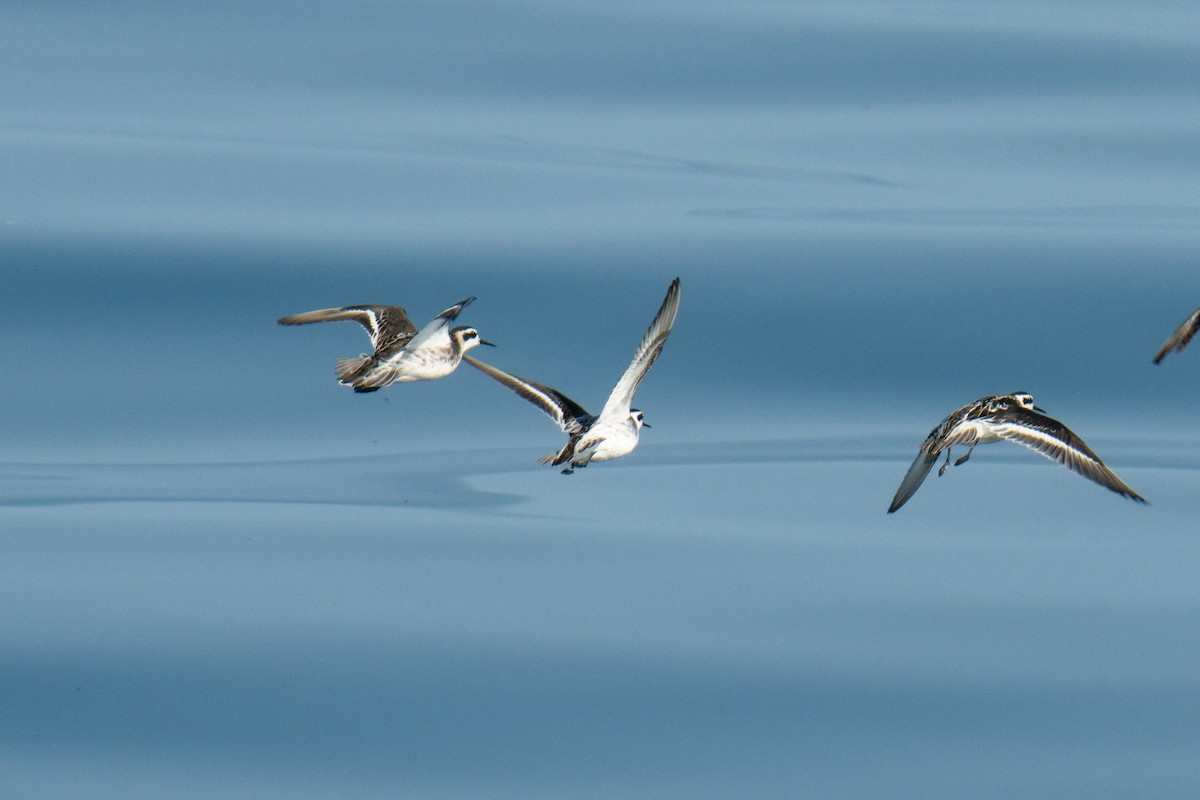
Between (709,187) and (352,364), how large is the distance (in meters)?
3.54

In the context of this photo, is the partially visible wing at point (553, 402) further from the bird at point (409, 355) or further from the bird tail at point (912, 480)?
the bird tail at point (912, 480)

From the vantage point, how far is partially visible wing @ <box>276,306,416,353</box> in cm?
730

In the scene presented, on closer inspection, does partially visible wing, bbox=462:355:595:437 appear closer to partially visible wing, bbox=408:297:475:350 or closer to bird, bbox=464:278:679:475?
bird, bbox=464:278:679:475

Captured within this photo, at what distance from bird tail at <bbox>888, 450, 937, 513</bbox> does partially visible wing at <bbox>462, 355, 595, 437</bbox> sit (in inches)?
54.0

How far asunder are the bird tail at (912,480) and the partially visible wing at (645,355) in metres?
1.41

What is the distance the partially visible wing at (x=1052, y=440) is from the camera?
6.57 m

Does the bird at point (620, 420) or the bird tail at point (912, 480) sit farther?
the bird tail at point (912, 480)

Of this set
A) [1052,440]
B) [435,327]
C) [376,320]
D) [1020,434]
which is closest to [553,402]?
[435,327]

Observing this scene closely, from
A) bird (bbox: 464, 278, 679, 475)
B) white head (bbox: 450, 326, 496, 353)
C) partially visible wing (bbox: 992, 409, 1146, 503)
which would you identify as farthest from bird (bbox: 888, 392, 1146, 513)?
white head (bbox: 450, 326, 496, 353)

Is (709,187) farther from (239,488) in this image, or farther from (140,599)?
(140,599)

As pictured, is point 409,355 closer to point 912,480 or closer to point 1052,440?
point 912,480

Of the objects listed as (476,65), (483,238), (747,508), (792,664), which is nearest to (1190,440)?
(747,508)

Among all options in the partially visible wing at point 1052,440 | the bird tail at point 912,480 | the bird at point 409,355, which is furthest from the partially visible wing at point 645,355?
the bird tail at point 912,480

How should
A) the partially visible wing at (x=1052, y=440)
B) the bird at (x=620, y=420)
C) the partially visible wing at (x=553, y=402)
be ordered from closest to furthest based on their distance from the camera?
the bird at (x=620, y=420) < the partially visible wing at (x=1052, y=440) < the partially visible wing at (x=553, y=402)
